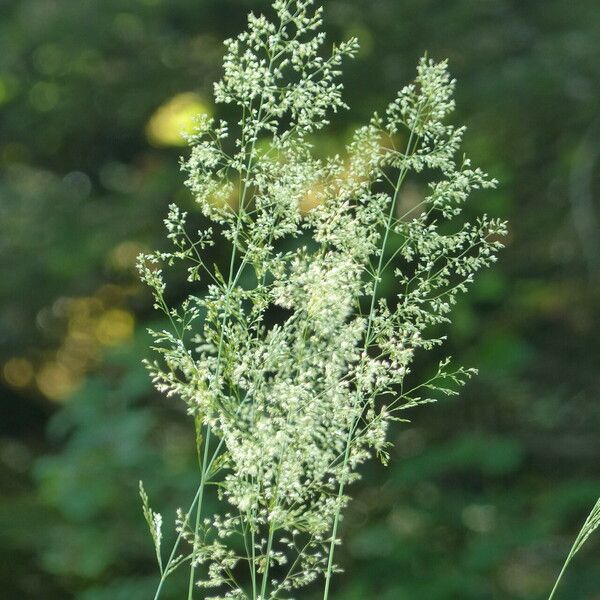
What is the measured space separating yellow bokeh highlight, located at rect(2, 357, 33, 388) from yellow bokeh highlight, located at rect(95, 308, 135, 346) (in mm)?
478

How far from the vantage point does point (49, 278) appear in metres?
4.29

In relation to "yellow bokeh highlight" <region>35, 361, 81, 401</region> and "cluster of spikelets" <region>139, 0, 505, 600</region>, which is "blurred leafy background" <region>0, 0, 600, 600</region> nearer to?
"yellow bokeh highlight" <region>35, 361, 81, 401</region>

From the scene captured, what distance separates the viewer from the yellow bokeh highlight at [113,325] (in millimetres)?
4594

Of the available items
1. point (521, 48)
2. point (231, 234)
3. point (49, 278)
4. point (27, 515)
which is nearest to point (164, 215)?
point (49, 278)

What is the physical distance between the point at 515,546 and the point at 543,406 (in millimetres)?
835

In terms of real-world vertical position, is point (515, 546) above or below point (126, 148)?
below

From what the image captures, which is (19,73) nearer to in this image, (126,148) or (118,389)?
(126,148)

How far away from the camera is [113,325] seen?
4633mm

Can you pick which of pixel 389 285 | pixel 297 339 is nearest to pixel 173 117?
pixel 389 285

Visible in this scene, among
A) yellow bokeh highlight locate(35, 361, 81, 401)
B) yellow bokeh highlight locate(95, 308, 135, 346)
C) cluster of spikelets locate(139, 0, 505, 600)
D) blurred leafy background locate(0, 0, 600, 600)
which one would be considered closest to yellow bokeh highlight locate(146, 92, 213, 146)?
blurred leafy background locate(0, 0, 600, 600)

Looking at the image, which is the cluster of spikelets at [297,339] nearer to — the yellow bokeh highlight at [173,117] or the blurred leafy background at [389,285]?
the blurred leafy background at [389,285]

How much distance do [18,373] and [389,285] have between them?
204 centimetres

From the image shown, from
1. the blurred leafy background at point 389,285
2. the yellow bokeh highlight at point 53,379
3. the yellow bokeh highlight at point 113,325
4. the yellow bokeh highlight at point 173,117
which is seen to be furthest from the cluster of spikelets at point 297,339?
the yellow bokeh highlight at point 53,379

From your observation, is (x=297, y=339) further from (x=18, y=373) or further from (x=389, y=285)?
(x=18, y=373)
